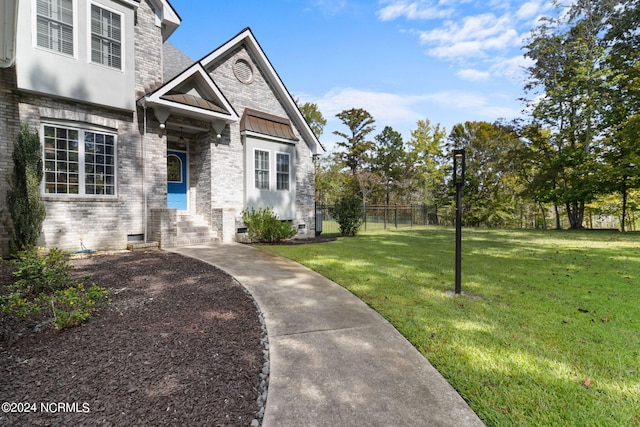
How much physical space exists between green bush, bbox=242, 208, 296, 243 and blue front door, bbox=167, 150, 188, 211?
2.47 meters

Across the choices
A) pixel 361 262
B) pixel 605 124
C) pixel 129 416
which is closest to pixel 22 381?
pixel 129 416

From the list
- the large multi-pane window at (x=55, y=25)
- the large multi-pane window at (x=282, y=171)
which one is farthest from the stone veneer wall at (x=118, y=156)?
the large multi-pane window at (x=282, y=171)

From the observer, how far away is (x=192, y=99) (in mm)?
9555

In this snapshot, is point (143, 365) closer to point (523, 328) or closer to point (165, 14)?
point (523, 328)

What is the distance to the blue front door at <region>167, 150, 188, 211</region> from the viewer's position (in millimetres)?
10750

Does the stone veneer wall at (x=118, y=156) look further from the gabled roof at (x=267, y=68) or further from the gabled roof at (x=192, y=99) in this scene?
the gabled roof at (x=267, y=68)

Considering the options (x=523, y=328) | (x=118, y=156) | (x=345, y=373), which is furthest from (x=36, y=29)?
(x=523, y=328)

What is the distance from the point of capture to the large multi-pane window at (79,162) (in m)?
7.54

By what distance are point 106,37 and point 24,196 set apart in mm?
4959

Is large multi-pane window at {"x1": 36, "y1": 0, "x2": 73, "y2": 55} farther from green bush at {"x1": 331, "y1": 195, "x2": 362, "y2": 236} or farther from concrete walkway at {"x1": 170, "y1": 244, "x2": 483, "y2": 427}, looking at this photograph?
green bush at {"x1": 331, "y1": 195, "x2": 362, "y2": 236}

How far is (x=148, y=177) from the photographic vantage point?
29.7ft

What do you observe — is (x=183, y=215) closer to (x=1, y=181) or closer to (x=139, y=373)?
(x=1, y=181)

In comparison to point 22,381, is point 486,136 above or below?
above

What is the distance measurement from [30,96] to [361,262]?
30.7ft
